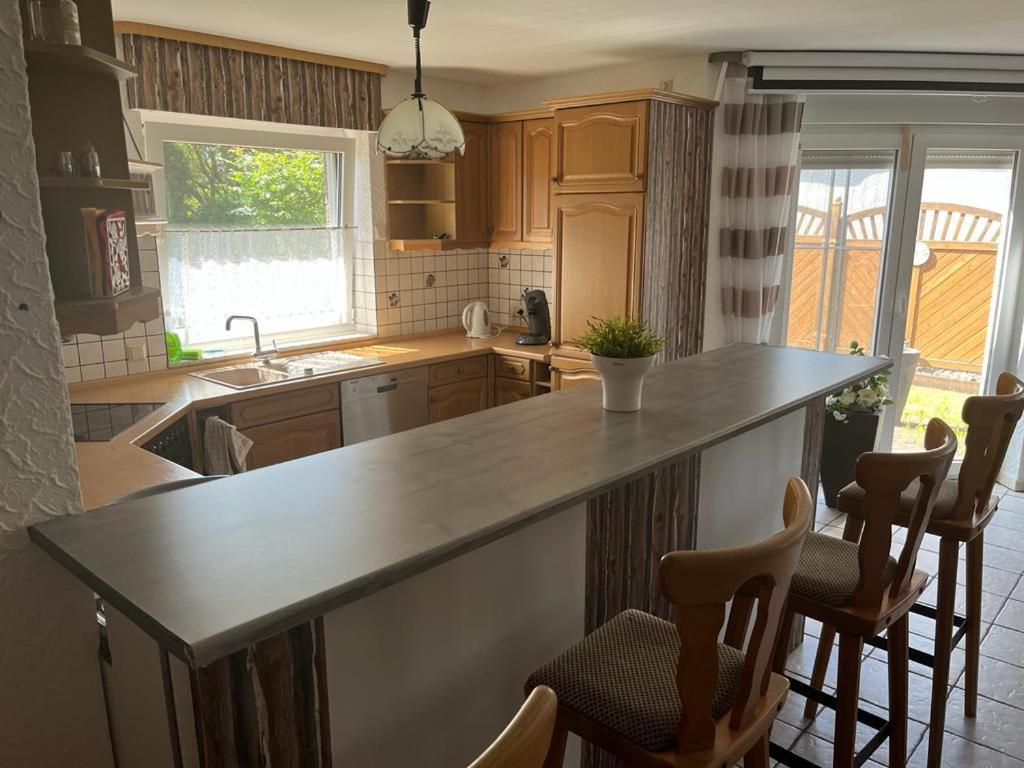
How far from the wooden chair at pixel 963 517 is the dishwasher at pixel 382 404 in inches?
95.6

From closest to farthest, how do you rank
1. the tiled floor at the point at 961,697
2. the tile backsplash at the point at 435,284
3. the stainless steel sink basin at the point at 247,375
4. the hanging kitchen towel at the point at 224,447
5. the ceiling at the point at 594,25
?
the tiled floor at the point at 961,697 → the ceiling at the point at 594,25 → the hanging kitchen towel at the point at 224,447 → the stainless steel sink basin at the point at 247,375 → the tile backsplash at the point at 435,284

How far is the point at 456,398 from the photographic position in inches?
176

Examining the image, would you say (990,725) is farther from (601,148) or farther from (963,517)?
(601,148)

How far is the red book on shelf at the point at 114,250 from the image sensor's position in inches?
60.3

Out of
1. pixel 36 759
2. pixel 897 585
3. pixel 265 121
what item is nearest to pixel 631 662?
pixel 897 585

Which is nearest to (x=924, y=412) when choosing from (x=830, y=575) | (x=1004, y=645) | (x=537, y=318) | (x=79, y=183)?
(x=1004, y=645)

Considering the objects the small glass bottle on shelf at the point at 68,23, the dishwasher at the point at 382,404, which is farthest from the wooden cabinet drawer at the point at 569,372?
the small glass bottle on shelf at the point at 68,23

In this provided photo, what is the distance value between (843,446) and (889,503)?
9.75 feet

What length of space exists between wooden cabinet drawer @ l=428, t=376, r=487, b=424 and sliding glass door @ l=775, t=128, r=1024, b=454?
72.7 inches

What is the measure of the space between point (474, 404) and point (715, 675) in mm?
3501

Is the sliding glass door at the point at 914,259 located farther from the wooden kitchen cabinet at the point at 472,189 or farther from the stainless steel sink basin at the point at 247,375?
the stainless steel sink basin at the point at 247,375

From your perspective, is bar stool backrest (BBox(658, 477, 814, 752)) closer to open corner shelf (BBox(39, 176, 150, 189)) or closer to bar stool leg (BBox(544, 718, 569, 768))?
bar stool leg (BBox(544, 718, 569, 768))

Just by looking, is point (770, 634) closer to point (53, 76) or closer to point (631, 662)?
point (631, 662)

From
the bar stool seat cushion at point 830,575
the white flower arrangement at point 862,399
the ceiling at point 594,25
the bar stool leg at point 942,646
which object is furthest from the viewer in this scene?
the white flower arrangement at point 862,399
